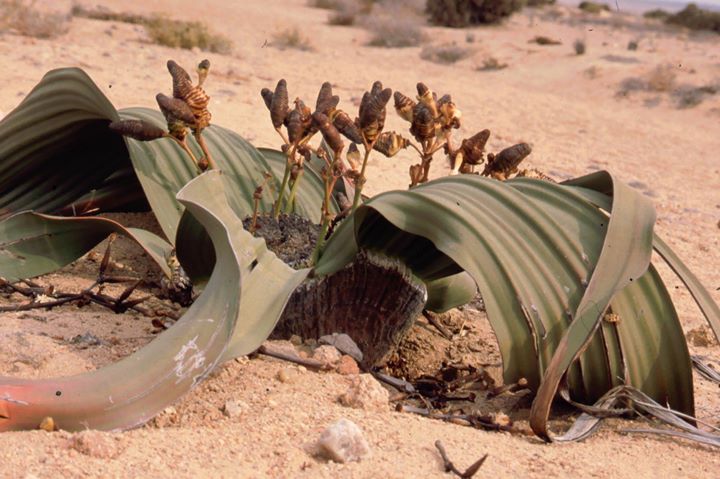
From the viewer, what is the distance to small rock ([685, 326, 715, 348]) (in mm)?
1985

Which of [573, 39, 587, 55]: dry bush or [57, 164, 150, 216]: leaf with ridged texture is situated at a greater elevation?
[57, 164, 150, 216]: leaf with ridged texture

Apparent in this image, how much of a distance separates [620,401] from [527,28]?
10.5 m

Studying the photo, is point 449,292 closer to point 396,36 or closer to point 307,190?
point 307,190

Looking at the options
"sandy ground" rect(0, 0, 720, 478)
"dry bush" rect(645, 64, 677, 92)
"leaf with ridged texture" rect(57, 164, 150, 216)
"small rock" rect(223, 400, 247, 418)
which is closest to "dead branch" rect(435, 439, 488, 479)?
"sandy ground" rect(0, 0, 720, 478)

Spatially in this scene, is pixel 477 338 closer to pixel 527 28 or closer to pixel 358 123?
pixel 358 123

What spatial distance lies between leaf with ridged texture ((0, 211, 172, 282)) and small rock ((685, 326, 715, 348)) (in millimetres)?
1123

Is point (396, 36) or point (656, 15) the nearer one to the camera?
point (396, 36)

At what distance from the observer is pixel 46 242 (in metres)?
1.61

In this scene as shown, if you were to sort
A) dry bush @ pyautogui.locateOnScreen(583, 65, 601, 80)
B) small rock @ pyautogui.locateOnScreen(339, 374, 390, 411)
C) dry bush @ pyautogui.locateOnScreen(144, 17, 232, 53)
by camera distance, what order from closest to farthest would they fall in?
1. small rock @ pyautogui.locateOnScreen(339, 374, 390, 411)
2. dry bush @ pyautogui.locateOnScreen(144, 17, 232, 53)
3. dry bush @ pyautogui.locateOnScreen(583, 65, 601, 80)

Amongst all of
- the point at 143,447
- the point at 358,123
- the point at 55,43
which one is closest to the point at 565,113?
the point at 55,43

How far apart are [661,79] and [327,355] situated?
5816mm

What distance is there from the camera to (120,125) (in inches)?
58.1

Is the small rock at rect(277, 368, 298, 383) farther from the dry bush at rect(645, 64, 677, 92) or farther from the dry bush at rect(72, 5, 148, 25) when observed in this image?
the dry bush at rect(72, 5, 148, 25)

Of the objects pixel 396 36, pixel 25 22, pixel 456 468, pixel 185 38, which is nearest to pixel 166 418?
pixel 456 468
